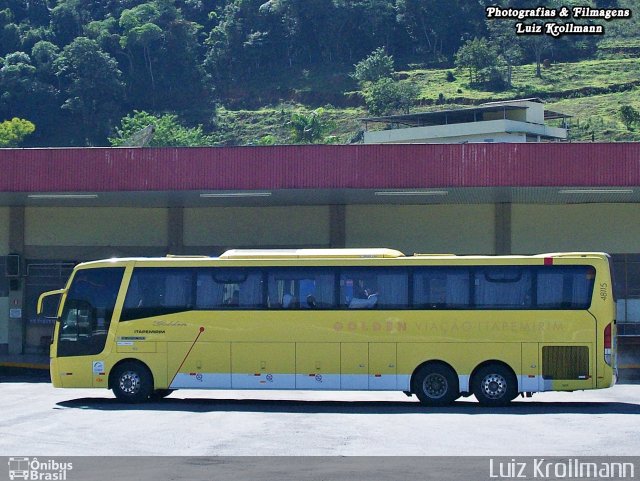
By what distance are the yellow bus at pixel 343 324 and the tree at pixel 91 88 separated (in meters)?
146

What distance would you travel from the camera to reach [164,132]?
149m

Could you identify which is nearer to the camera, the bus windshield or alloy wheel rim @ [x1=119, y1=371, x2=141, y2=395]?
alloy wheel rim @ [x1=119, y1=371, x2=141, y2=395]

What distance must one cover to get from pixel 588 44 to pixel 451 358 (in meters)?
151

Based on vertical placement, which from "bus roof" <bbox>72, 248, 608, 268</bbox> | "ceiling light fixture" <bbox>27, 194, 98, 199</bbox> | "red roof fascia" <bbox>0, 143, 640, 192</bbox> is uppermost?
"red roof fascia" <bbox>0, 143, 640, 192</bbox>

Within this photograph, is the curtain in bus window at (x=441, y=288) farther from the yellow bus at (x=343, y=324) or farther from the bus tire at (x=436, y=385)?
the bus tire at (x=436, y=385)

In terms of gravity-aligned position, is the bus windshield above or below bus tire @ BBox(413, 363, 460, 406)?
above

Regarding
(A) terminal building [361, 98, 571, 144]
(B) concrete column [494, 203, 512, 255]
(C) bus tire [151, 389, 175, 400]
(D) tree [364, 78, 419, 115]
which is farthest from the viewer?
(D) tree [364, 78, 419, 115]

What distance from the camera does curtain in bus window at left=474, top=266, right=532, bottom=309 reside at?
2230 centimetres

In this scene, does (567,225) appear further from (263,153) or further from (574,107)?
(574,107)

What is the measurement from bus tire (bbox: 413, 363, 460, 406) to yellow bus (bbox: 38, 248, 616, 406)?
0.02m

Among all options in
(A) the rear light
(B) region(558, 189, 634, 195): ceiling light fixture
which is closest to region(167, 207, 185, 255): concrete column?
(B) region(558, 189, 634, 195): ceiling light fixture

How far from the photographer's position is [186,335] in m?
23.1

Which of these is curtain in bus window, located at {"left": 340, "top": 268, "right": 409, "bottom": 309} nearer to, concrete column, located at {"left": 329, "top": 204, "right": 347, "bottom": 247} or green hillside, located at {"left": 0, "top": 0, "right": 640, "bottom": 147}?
concrete column, located at {"left": 329, "top": 204, "right": 347, "bottom": 247}

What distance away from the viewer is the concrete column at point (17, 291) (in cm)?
3575
